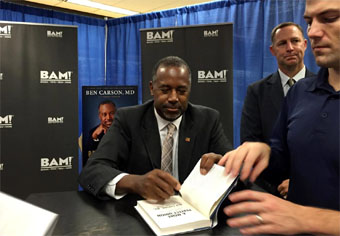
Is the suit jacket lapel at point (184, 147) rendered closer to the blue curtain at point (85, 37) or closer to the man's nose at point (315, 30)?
the man's nose at point (315, 30)

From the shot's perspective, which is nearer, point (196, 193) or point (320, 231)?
point (320, 231)

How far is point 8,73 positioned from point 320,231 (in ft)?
11.9

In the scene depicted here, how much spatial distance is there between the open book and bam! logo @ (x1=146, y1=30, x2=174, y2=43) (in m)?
2.66

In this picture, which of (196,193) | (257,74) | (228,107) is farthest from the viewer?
(257,74)

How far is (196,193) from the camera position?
3.47ft

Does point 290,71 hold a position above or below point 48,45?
below

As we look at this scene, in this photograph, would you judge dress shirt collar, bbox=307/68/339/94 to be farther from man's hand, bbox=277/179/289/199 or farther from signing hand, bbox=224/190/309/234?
man's hand, bbox=277/179/289/199

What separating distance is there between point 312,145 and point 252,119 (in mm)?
1456

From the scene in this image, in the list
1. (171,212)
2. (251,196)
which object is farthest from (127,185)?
(251,196)

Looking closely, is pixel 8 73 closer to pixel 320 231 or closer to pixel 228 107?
pixel 228 107

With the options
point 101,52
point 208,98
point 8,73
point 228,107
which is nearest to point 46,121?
point 8,73

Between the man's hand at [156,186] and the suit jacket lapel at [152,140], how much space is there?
52cm

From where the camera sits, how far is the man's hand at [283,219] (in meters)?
0.75

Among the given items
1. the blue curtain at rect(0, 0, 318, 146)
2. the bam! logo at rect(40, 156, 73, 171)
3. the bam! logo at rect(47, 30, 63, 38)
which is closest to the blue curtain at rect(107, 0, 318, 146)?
the blue curtain at rect(0, 0, 318, 146)
